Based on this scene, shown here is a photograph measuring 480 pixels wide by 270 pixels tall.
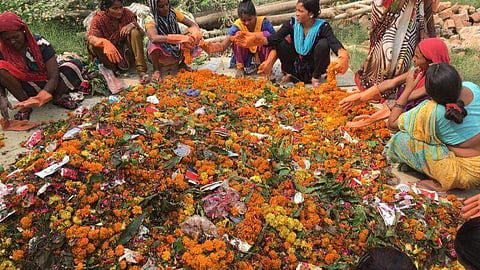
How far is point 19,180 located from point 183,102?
170cm

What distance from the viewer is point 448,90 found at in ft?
8.96

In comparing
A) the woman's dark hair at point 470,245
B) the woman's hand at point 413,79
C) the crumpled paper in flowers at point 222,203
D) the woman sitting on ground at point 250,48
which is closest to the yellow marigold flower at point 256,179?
the crumpled paper in flowers at point 222,203

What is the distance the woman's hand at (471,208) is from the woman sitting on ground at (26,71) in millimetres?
3803

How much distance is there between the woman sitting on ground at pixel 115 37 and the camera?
479cm

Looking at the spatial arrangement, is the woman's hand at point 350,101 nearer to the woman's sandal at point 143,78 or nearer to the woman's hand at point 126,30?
the woman's sandal at point 143,78

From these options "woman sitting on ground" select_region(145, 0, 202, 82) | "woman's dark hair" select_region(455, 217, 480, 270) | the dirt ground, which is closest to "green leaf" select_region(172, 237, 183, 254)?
"woman's dark hair" select_region(455, 217, 480, 270)

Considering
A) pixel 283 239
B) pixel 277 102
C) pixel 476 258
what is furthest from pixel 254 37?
pixel 476 258

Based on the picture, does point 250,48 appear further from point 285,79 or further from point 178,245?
point 178,245

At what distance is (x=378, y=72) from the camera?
4277 mm

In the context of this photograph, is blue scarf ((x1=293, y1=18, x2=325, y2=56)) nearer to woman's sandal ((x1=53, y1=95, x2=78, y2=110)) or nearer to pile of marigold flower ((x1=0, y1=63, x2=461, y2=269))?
pile of marigold flower ((x1=0, y1=63, x2=461, y2=269))

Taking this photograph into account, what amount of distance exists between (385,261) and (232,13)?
20.6ft

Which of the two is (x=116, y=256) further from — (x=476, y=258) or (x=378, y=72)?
(x=378, y=72)

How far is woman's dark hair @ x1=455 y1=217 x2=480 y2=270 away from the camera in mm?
1633

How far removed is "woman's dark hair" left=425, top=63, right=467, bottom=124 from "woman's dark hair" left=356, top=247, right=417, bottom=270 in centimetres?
159
